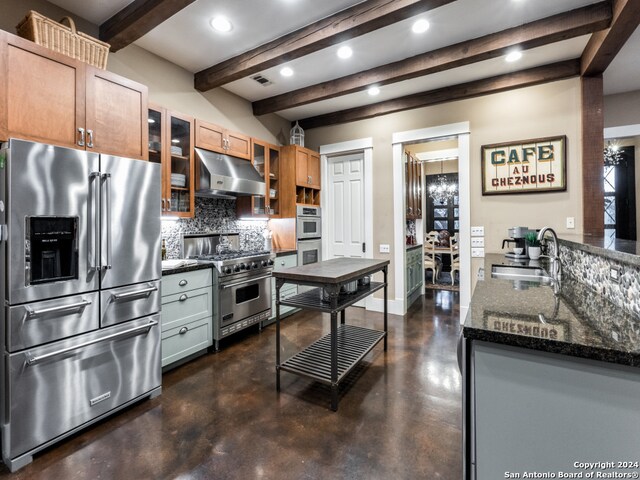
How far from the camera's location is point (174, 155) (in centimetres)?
321

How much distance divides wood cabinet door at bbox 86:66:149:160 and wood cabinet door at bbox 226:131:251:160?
124 centimetres

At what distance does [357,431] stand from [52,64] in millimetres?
3101

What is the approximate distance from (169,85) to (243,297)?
2.42 metres

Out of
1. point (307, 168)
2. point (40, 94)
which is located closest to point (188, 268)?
point (40, 94)

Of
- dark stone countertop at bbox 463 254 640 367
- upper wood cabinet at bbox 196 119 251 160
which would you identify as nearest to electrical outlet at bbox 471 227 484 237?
dark stone countertop at bbox 463 254 640 367

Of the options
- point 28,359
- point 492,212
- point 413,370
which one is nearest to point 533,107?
point 492,212

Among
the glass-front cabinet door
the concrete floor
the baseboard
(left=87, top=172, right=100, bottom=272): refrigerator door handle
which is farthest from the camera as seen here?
the baseboard

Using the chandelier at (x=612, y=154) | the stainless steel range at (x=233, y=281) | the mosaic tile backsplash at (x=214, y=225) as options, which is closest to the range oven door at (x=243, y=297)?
the stainless steel range at (x=233, y=281)

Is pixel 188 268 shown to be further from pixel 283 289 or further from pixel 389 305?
pixel 389 305

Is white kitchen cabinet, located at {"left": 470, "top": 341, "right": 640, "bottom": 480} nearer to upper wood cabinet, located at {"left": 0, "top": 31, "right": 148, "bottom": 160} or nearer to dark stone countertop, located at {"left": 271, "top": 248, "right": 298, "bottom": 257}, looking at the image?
upper wood cabinet, located at {"left": 0, "top": 31, "right": 148, "bottom": 160}

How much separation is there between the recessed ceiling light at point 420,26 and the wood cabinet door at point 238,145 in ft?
7.35

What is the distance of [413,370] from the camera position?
9.25 ft

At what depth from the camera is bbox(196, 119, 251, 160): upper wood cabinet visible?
3.44m

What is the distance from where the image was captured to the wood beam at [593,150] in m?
3.34
